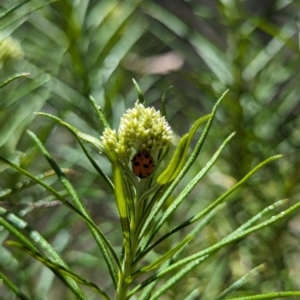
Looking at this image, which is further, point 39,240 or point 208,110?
point 208,110

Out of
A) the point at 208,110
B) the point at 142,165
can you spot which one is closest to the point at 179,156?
the point at 142,165

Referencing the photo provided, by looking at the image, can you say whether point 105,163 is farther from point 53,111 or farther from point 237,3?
point 237,3

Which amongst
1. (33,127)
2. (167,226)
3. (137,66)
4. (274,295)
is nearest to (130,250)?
(274,295)

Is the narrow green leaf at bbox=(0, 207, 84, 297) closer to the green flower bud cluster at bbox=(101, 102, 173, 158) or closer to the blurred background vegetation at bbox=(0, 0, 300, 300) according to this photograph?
the green flower bud cluster at bbox=(101, 102, 173, 158)

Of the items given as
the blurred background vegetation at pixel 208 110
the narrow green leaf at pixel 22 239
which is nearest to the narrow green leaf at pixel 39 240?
the narrow green leaf at pixel 22 239

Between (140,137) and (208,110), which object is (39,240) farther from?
(208,110)

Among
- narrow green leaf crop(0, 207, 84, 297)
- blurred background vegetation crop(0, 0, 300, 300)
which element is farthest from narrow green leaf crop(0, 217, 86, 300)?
blurred background vegetation crop(0, 0, 300, 300)
